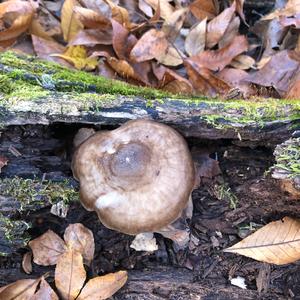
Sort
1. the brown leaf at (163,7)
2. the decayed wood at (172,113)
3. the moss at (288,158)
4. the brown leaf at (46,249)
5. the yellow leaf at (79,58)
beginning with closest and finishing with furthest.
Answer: the moss at (288,158) → the decayed wood at (172,113) → the brown leaf at (46,249) → the yellow leaf at (79,58) → the brown leaf at (163,7)

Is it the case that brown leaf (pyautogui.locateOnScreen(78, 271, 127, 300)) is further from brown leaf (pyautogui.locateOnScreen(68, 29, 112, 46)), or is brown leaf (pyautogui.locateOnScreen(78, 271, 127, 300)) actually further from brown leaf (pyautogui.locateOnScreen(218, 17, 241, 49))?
brown leaf (pyautogui.locateOnScreen(218, 17, 241, 49))

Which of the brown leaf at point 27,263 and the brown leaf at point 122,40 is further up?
the brown leaf at point 122,40

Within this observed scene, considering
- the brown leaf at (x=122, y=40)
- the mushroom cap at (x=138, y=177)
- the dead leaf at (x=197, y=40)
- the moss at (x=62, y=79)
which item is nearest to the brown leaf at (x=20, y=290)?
the mushroom cap at (x=138, y=177)

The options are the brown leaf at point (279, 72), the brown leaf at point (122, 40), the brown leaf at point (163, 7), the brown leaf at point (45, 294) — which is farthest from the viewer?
the brown leaf at point (163, 7)

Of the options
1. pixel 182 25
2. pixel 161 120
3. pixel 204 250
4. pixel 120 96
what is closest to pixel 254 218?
pixel 204 250

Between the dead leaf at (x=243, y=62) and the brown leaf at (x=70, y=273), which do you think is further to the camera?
the dead leaf at (x=243, y=62)

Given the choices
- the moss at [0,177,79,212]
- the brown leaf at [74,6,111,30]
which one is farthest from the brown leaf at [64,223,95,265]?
the brown leaf at [74,6,111,30]

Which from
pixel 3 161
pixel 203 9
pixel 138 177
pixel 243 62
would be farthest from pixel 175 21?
pixel 3 161

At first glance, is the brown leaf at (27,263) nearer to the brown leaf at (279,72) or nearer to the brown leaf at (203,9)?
the brown leaf at (279,72)
